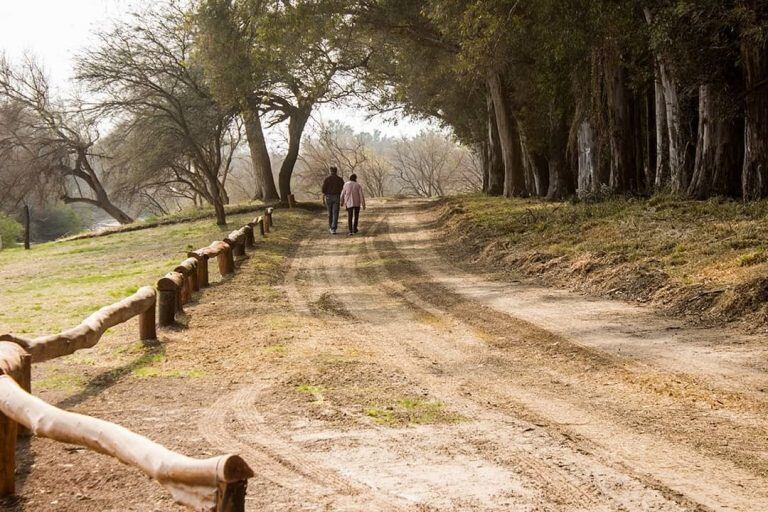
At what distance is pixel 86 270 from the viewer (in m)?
21.0

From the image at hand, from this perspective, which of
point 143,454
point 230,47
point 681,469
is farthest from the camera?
point 230,47

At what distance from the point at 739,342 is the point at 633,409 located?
2.58m

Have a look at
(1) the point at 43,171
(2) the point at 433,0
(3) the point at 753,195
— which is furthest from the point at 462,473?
(1) the point at 43,171

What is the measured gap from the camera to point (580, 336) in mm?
8656

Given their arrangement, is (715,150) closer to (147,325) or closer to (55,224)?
(147,325)

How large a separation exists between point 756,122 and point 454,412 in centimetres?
1230

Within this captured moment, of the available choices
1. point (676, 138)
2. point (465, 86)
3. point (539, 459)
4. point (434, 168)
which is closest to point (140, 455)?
point (539, 459)

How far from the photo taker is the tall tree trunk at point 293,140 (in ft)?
117

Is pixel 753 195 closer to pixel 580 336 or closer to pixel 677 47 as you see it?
pixel 677 47

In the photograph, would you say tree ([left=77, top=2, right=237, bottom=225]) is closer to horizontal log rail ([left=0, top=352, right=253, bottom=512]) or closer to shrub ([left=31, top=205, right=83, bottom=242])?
horizontal log rail ([left=0, top=352, right=253, bottom=512])

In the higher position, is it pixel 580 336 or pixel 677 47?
pixel 677 47

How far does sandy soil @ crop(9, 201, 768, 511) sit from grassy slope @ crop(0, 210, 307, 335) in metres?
2.76

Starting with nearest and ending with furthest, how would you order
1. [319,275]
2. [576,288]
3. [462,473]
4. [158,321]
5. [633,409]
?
[462,473] < [633,409] < [158,321] < [576,288] < [319,275]

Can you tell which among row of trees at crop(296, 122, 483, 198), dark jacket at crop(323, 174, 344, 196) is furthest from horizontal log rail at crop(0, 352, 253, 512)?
row of trees at crop(296, 122, 483, 198)
